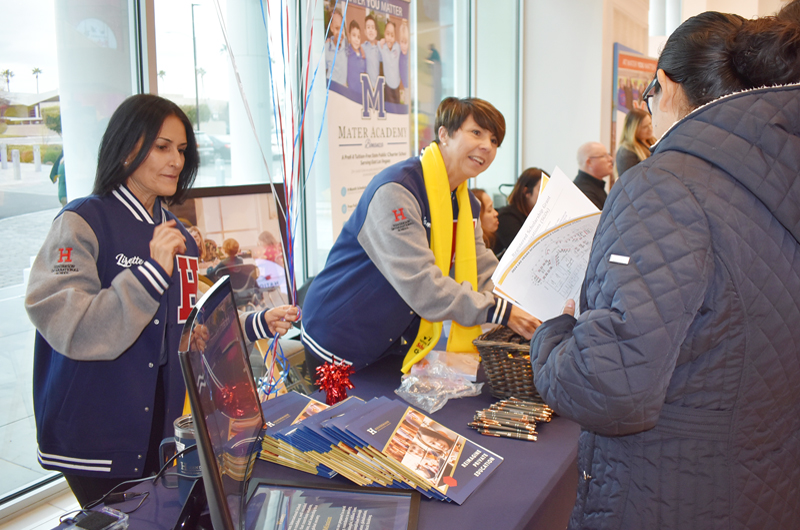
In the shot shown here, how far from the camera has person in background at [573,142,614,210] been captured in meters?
4.14

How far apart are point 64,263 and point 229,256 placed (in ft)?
3.88

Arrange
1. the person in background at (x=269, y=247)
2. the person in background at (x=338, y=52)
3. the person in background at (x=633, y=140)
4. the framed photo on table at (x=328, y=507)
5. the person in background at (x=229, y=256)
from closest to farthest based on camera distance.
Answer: the framed photo on table at (x=328, y=507) < the person in background at (x=229, y=256) < the person in background at (x=269, y=247) < the person in background at (x=338, y=52) < the person in background at (x=633, y=140)

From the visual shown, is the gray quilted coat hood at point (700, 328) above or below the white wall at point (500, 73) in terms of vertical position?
below

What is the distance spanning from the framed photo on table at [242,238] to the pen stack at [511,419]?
4.45 feet

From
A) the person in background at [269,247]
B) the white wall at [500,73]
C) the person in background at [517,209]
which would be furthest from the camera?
the white wall at [500,73]

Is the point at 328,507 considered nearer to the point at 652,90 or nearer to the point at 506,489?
the point at 506,489

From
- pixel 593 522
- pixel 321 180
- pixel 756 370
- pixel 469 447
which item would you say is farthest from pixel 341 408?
pixel 321 180

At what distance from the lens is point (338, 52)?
338 cm

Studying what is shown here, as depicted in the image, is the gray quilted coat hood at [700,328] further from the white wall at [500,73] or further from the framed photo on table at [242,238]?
the white wall at [500,73]

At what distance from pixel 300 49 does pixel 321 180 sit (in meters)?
0.76

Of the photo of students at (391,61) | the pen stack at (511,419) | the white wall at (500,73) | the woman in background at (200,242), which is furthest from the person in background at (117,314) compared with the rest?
the white wall at (500,73)

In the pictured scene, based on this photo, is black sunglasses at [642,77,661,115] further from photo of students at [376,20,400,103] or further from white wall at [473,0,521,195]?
white wall at [473,0,521,195]

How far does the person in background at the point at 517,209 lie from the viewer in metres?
3.87

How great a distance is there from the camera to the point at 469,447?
1241mm
